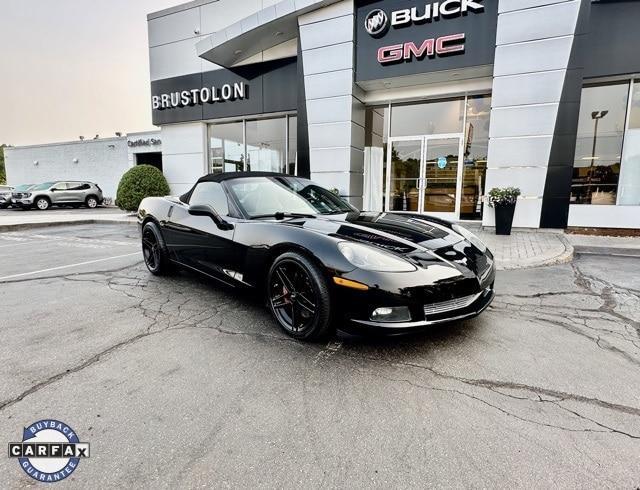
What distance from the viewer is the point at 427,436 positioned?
1.86 metres

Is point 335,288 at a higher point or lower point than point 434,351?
higher

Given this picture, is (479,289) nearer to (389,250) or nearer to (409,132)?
(389,250)

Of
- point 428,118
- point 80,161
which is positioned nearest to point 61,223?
point 428,118

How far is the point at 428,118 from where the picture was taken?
1074cm

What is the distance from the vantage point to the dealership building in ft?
26.6

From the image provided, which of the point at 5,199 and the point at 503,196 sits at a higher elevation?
the point at 503,196

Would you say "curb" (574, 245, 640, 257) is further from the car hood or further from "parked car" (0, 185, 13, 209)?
"parked car" (0, 185, 13, 209)

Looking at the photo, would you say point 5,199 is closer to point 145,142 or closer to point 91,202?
point 91,202

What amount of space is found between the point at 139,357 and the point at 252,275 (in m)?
1.11

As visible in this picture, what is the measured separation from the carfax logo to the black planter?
835cm

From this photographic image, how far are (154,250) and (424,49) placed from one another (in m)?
8.22

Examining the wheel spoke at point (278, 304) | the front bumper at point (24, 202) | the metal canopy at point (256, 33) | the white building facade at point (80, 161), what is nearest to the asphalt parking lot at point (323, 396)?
the wheel spoke at point (278, 304)

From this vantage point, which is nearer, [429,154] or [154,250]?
[154,250]

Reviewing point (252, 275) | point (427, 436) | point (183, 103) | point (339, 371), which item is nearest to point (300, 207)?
point (252, 275)
